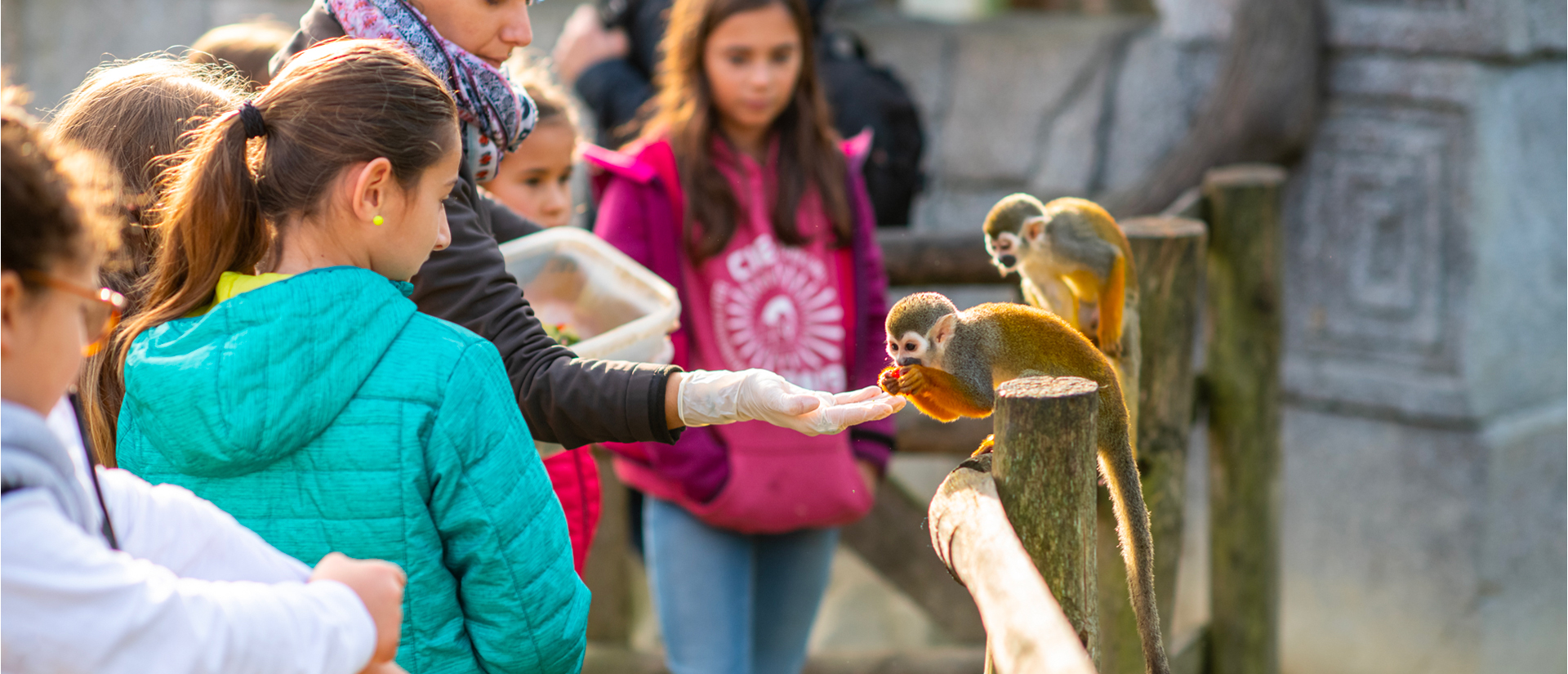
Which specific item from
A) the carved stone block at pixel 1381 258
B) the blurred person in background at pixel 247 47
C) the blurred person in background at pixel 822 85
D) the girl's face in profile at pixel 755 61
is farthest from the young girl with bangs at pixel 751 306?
the carved stone block at pixel 1381 258

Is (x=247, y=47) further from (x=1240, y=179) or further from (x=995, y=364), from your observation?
(x=1240, y=179)

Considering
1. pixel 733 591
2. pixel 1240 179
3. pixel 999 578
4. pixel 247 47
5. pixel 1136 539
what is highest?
pixel 247 47

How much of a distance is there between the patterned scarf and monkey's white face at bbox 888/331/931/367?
489 mm

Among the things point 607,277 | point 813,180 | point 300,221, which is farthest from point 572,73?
point 300,221

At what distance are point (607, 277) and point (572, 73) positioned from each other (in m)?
1.43

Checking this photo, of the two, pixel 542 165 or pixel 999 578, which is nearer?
pixel 999 578

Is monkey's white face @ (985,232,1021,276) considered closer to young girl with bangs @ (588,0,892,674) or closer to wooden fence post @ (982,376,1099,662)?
wooden fence post @ (982,376,1099,662)

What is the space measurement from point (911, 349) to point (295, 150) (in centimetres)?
61

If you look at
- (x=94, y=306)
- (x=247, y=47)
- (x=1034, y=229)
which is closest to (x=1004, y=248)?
(x=1034, y=229)

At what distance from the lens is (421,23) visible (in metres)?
1.29

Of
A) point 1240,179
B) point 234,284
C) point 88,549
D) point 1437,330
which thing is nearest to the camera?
point 88,549

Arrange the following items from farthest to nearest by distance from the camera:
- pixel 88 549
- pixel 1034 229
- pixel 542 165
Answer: pixel 542 165, pixel 1034 229, pixel 88 549

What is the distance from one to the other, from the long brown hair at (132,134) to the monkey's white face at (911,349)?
711 millimetres

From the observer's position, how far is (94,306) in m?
0.79
